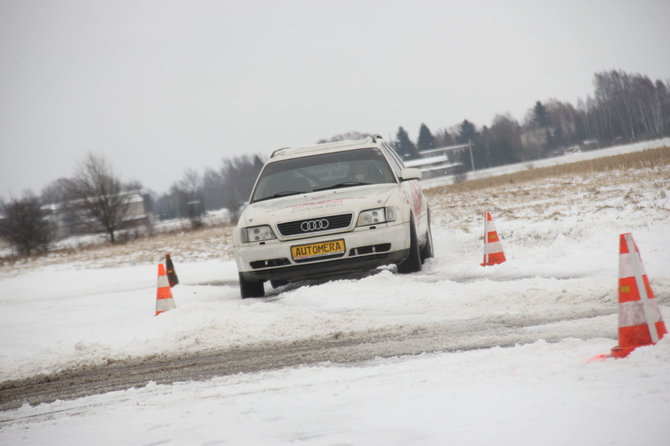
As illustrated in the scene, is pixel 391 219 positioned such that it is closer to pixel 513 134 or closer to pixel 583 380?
pixel 583 380

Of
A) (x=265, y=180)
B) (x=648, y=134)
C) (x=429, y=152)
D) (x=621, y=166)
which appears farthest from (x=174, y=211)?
(x=265, y=180)

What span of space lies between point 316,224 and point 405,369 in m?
3.67

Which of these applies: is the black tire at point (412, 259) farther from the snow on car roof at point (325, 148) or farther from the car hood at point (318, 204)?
the snow on car roof at point (325, 148)

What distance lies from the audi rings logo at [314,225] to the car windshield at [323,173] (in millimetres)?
950

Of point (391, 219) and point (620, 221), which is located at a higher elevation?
point (391, 219)

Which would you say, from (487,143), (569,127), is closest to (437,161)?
(487,143)

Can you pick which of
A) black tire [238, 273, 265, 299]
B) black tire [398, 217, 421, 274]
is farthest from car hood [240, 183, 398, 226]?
black tire [238, 273, 265, 299]

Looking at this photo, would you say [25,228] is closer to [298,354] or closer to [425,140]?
[298,354]

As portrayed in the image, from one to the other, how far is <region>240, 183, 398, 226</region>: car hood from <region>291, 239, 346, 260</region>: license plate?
0.35 m

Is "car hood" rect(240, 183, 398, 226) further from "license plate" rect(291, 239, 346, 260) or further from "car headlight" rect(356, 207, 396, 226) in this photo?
"license plate" rect(291, 239, 346, 260)

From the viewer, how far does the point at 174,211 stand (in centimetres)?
14250

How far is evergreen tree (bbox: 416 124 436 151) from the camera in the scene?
4090 inches

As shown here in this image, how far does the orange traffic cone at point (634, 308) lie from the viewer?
337cm

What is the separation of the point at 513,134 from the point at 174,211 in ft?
265
